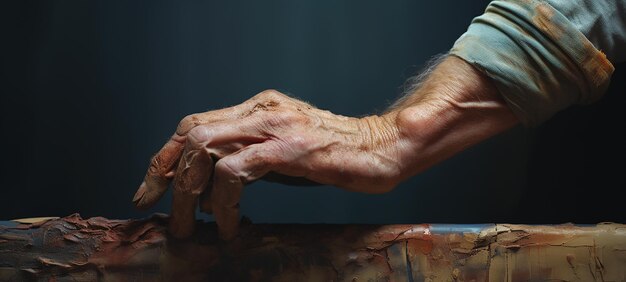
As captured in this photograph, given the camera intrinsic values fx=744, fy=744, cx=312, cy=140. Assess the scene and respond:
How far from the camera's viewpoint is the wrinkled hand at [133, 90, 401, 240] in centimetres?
80

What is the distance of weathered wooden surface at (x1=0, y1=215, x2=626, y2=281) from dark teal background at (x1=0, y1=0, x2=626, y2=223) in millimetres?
344

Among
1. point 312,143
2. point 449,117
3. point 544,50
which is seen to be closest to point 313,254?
point 312,143

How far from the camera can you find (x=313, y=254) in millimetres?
853

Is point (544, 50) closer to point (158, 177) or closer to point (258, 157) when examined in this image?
point (258, 157)

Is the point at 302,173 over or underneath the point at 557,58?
underneath

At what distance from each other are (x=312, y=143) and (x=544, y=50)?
31 cm

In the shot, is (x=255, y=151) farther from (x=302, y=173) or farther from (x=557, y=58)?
(x=557, y=58)

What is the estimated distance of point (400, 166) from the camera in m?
0.89

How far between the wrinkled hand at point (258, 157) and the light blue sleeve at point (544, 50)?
154 millimetres

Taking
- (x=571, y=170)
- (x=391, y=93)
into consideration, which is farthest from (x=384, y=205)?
(x=571, y=170)

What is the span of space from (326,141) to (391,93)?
0.42m

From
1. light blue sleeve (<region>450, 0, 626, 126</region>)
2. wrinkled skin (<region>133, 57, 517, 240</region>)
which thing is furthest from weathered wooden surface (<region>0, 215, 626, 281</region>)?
light blue sleeve (<region>450, 0, 626, 126</region>)

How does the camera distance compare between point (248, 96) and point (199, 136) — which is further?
point (248, 96)

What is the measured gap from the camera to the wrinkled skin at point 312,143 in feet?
2.65
